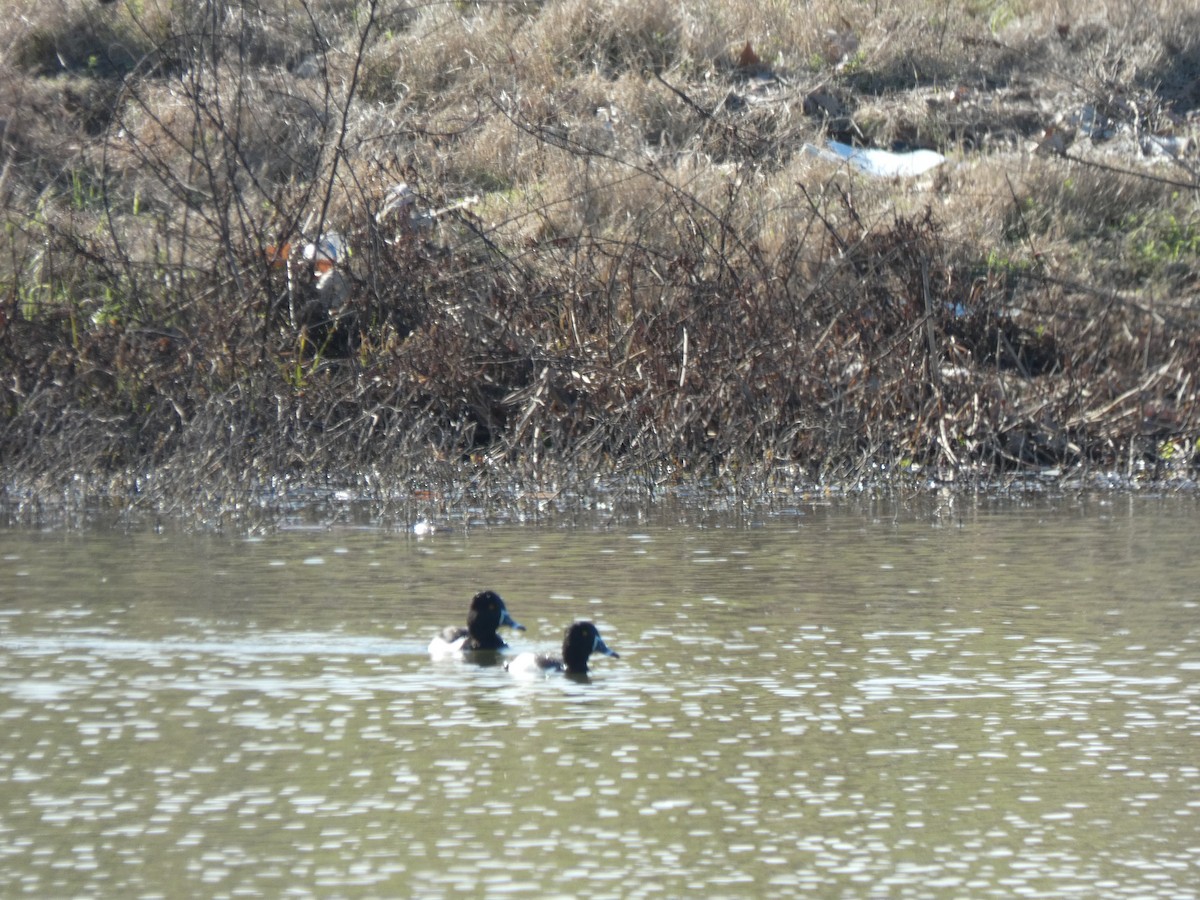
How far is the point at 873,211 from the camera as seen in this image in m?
16.6

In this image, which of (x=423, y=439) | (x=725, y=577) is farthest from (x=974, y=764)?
(x=423, y=439)

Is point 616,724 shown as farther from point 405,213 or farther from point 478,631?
point 405,213

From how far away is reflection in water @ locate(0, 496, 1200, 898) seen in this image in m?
4.87

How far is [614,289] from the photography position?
45.1 feet

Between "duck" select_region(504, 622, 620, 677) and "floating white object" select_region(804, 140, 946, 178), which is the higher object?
"floating white object" select_region(804, 140, 946, 178)

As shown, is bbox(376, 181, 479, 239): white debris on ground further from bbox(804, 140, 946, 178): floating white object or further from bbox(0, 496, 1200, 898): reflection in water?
bbox(0, 496, 1200, 898): reflection in water

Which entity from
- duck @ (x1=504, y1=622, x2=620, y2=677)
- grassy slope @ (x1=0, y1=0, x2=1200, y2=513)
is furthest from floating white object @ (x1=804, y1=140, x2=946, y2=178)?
duck @ (x1=504, y1=622, x2=620, y2=677)

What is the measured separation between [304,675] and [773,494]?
523cm

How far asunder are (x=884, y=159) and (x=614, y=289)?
536 centimetres

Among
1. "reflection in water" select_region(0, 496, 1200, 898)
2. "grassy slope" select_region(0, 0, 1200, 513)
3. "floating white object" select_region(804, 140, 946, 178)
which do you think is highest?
"floating white object" select_region(804, 140, 946, 178)

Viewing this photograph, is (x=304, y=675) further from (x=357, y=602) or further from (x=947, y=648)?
(x=947, y=648)

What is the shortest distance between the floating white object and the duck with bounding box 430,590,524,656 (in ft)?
35.7

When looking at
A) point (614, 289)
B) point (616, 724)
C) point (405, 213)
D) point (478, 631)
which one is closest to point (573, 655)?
point (478, 631)

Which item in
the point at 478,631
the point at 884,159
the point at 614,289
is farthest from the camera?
the point at 884,159
